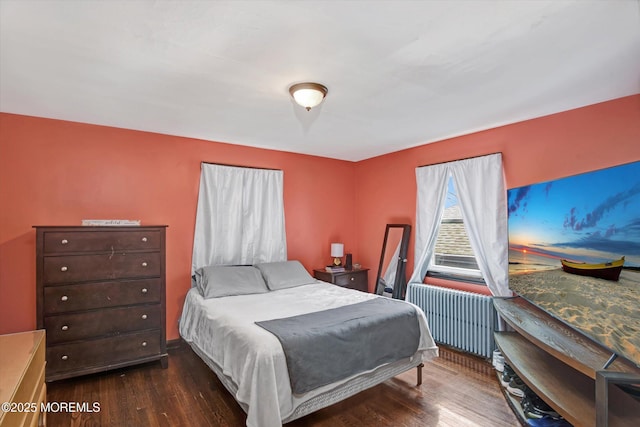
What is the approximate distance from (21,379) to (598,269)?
9.65 ft

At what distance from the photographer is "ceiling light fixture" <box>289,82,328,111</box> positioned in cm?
220

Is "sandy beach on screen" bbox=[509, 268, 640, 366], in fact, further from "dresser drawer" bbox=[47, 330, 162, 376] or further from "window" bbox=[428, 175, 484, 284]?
"dresser drawer" bbox=[47, 330, 162, 376]

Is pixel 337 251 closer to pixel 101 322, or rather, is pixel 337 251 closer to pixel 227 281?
pixel 227 281

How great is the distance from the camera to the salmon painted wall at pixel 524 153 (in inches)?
97.7

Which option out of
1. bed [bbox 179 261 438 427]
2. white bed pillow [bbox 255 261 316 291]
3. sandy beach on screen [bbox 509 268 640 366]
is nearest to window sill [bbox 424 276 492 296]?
bed [bbox 179 261 438 427]

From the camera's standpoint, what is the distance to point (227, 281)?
336 centimetres

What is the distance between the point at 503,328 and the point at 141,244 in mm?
3519

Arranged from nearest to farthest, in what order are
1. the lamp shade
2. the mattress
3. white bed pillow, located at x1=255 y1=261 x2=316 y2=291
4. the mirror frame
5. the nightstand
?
1. the mattress
2. white bed pillow, located at x1=255 y1=261 x2=316 y2=291
3. the mirror frame
4. the nightstand
5. the lamp shade

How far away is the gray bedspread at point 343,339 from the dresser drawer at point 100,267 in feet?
4.59

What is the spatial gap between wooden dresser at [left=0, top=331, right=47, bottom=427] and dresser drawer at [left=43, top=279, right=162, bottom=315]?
80 centimetres

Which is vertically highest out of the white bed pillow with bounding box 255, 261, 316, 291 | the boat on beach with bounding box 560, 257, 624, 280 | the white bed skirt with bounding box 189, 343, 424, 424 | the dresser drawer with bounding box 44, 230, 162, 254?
the dresser drawer with bounding box 44, 230, 162, 254

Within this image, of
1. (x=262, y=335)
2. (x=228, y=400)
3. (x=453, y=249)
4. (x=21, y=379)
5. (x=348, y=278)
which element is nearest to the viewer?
(x=21, y=379)

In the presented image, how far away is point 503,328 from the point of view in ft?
9.99

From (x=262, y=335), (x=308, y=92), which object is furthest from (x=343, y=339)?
(x=308, y=92)
